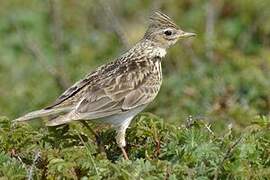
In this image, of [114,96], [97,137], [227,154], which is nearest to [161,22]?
[114,96]

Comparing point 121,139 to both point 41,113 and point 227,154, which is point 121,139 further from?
point 227,154

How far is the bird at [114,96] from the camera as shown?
6.25 meters

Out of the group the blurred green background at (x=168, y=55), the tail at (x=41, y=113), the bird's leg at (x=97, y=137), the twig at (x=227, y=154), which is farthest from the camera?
the blurred green background at (x=168, y=55)

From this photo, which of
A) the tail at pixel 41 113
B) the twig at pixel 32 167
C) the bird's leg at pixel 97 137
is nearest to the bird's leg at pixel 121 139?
the bird's leg at pixel 97 137

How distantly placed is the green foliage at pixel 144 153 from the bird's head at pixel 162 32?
4.48 ft

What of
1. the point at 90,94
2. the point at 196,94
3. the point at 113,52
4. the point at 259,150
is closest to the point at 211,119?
the point at 196,94

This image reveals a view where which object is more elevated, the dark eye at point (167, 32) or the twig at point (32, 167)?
the dark eye at point (167, 32)

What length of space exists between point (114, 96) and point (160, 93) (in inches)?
128

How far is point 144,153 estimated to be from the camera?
590 centimetres

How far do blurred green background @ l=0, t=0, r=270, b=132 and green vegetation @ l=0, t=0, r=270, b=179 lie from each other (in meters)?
0.01

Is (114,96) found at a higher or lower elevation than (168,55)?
Result: lower

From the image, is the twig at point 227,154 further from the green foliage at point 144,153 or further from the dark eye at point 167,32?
the dark eye at point 167,32

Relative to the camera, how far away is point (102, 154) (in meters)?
5.56

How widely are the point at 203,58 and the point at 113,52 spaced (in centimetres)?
154
